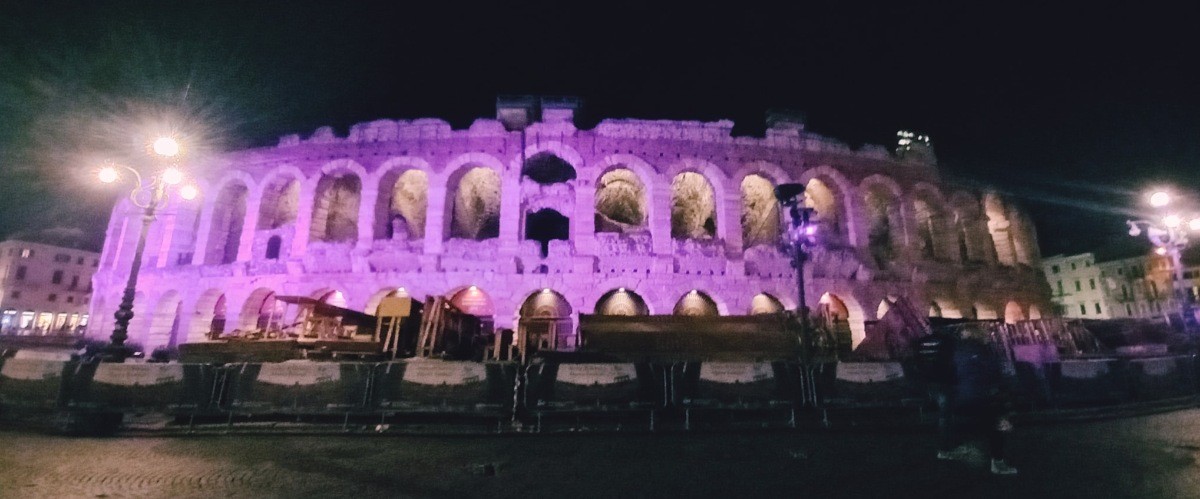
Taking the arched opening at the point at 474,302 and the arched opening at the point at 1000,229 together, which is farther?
the arched opening at the point at 1000,229

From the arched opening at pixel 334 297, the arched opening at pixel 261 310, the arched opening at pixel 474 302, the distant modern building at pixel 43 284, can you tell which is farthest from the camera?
the distant modern building at pixel 43 284

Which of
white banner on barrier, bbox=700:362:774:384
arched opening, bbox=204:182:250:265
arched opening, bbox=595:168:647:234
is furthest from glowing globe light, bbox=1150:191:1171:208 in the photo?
arched opening, bbox=204:182:250:265

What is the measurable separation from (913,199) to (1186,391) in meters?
11.9

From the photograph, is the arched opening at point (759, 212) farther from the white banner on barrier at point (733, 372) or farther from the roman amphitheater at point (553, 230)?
the white banner on barrier at point (733, 372)

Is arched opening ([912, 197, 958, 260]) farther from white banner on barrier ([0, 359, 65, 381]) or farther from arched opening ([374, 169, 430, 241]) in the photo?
white banner on barrier ([0, 359, 65, 381])

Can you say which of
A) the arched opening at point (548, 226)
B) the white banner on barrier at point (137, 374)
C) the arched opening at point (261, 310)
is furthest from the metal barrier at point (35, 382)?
the arched opening at point (548, 226)

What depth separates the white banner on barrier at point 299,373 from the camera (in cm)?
797

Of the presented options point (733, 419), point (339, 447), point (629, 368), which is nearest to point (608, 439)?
point (629, 368)

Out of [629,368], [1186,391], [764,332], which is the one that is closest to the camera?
[629,368]

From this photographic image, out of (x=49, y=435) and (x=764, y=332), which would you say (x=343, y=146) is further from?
(x=764, y=332)

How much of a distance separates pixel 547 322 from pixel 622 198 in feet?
27.2

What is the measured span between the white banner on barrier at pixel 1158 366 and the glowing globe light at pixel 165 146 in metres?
21.2

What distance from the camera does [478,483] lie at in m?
5.10

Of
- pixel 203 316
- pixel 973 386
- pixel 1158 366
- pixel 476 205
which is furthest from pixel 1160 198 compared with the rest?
pixel 203 316
